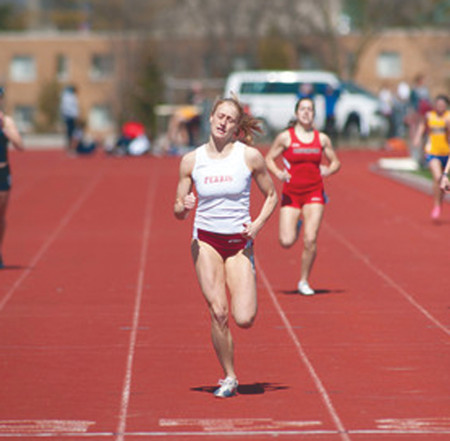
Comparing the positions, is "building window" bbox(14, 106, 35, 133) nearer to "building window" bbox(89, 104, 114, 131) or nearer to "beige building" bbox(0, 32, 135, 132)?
"beige building" bbox(0, 32, 135, 132)

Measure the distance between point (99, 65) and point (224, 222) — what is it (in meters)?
70.8

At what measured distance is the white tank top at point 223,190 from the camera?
8211 millimetres

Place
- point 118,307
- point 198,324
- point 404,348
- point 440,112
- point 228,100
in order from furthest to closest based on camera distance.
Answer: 1. point 440,112
2. point 118,307
3. point 198,324
4. point 404,348
5. point 228,100

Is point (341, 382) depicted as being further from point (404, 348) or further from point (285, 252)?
point (285, 252)

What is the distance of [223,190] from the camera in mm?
8211

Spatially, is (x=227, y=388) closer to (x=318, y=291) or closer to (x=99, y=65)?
(x=318, y=291)

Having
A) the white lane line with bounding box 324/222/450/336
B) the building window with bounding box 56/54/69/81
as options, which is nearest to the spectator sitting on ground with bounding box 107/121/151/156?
the white lane line with bounding box 324/222/450/336

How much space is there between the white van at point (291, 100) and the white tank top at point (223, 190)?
3415cm

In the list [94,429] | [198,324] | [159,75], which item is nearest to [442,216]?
[198,324]

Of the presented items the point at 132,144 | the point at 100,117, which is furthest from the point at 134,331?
the point at 100,117

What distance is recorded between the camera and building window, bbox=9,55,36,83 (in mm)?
78544

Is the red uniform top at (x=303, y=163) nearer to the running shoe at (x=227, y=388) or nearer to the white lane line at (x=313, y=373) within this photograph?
the white lane line at (x=313, y=373)

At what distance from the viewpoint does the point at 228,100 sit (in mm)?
8195

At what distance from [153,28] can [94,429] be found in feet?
219
